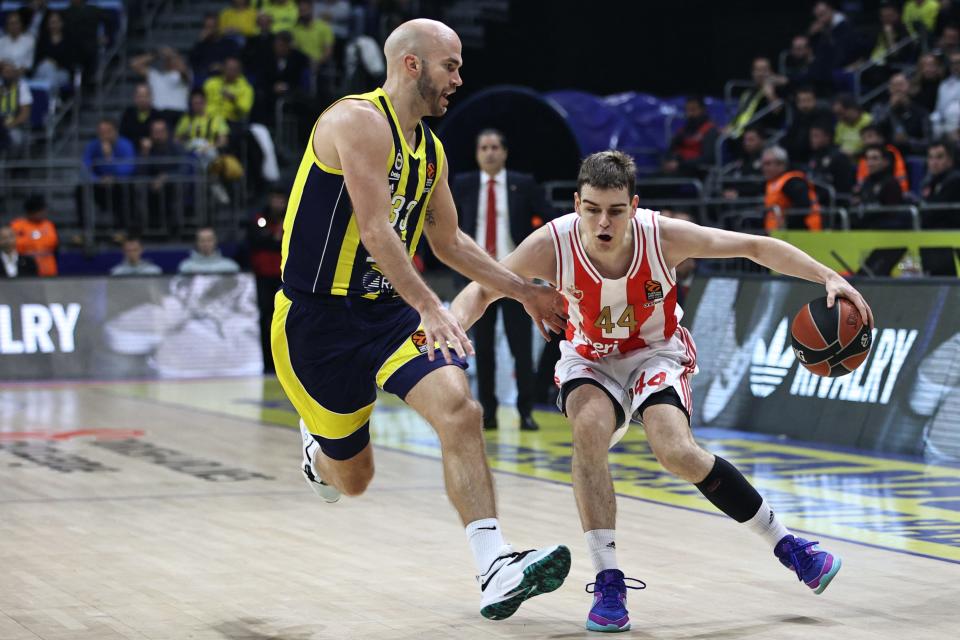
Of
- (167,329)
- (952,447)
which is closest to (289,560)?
(952,447)

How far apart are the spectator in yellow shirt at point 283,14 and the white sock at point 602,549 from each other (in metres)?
16.9

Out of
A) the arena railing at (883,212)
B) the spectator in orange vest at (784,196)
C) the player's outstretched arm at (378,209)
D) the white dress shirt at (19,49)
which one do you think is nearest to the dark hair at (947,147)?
the arena railing at (883,212)

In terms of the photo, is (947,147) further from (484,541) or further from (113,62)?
(113,62)

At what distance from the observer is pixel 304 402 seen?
6.20 meters

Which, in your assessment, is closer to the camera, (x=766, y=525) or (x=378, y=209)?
(x=378, y=209)

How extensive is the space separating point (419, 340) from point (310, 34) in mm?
16279

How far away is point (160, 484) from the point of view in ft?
31.8

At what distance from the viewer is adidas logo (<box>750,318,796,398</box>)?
462 inches

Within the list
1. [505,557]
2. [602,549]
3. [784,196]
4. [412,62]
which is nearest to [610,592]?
[602,549]

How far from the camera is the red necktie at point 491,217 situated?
12.1 meters

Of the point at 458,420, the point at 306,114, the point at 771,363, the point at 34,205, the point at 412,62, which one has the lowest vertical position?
the point at 771,363

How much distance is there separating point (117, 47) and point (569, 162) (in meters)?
7.41

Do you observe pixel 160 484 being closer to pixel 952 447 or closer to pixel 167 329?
pixel 952 447

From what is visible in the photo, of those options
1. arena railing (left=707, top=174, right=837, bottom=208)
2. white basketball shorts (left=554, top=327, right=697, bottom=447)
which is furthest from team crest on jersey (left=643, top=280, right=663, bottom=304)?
arena railing (left=707, top=174, right=837, bottom=208)
